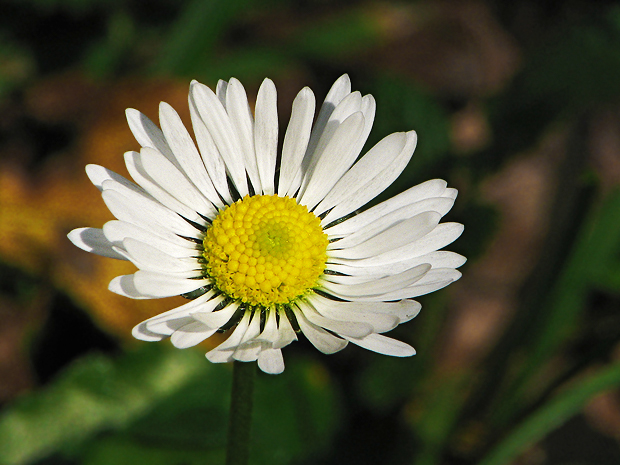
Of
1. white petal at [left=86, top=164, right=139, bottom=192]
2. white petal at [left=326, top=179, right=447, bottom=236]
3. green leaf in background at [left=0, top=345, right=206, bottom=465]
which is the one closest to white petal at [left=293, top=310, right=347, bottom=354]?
white petal at [left=326, top=179, right=447, bottom=236]

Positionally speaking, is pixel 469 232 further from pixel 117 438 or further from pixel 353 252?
pixel 117 438

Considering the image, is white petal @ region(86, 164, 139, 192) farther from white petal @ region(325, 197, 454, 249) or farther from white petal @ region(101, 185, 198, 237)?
white petal @ region(325, 197, 454, 249)

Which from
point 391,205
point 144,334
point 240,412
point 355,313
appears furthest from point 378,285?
point 144,334

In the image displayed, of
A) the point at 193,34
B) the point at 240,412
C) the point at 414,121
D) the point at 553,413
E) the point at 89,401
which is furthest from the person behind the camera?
the point at 193,34

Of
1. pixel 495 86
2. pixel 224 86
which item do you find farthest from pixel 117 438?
pixel 495 86

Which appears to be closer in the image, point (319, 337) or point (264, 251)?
point (319, 337)

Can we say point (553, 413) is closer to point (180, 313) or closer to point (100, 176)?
point (180, 313)
